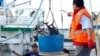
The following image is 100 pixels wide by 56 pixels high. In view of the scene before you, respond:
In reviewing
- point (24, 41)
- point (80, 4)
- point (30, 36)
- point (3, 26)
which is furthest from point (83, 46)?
point (3, 26)

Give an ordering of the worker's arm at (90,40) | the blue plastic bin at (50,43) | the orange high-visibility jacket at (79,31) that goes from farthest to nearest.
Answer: the blue plastic bin at (50,43)
the orange high-visibility jacket at (79,31)
the worker's arm at (90,40)

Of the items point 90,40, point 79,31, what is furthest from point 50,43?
point 90,40

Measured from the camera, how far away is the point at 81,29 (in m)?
4.55

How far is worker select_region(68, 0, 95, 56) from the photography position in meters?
4.45

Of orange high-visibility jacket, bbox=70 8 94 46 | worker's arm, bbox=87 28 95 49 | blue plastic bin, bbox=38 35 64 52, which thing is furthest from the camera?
blue plastic bin, bbox=38 35 64 52

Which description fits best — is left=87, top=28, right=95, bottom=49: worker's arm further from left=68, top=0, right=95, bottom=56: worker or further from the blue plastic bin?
the blue plastic bin

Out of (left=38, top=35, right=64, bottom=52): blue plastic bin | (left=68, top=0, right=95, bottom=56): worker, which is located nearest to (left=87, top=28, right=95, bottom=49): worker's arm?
(left=68, top=0, right=95, bottom=56): worker

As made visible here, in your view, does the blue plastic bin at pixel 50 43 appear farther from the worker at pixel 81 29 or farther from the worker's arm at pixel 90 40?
the worker's arm at pixel 90 40

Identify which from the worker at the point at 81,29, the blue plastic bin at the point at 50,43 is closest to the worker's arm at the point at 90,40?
the worker at the point at 81,29

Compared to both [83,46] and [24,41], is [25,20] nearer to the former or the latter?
[24,41]

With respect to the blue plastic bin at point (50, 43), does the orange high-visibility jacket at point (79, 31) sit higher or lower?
higher

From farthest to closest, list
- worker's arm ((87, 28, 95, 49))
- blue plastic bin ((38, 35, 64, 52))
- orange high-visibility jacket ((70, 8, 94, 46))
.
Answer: blue plastic bin ((38, 35, 64, 52)) < orange high-visibility jacket ((70, 8, 94, 46)) < worker's arm ((87, 28, 95, 49))

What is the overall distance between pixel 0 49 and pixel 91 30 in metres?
3.35

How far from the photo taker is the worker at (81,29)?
4452mm
